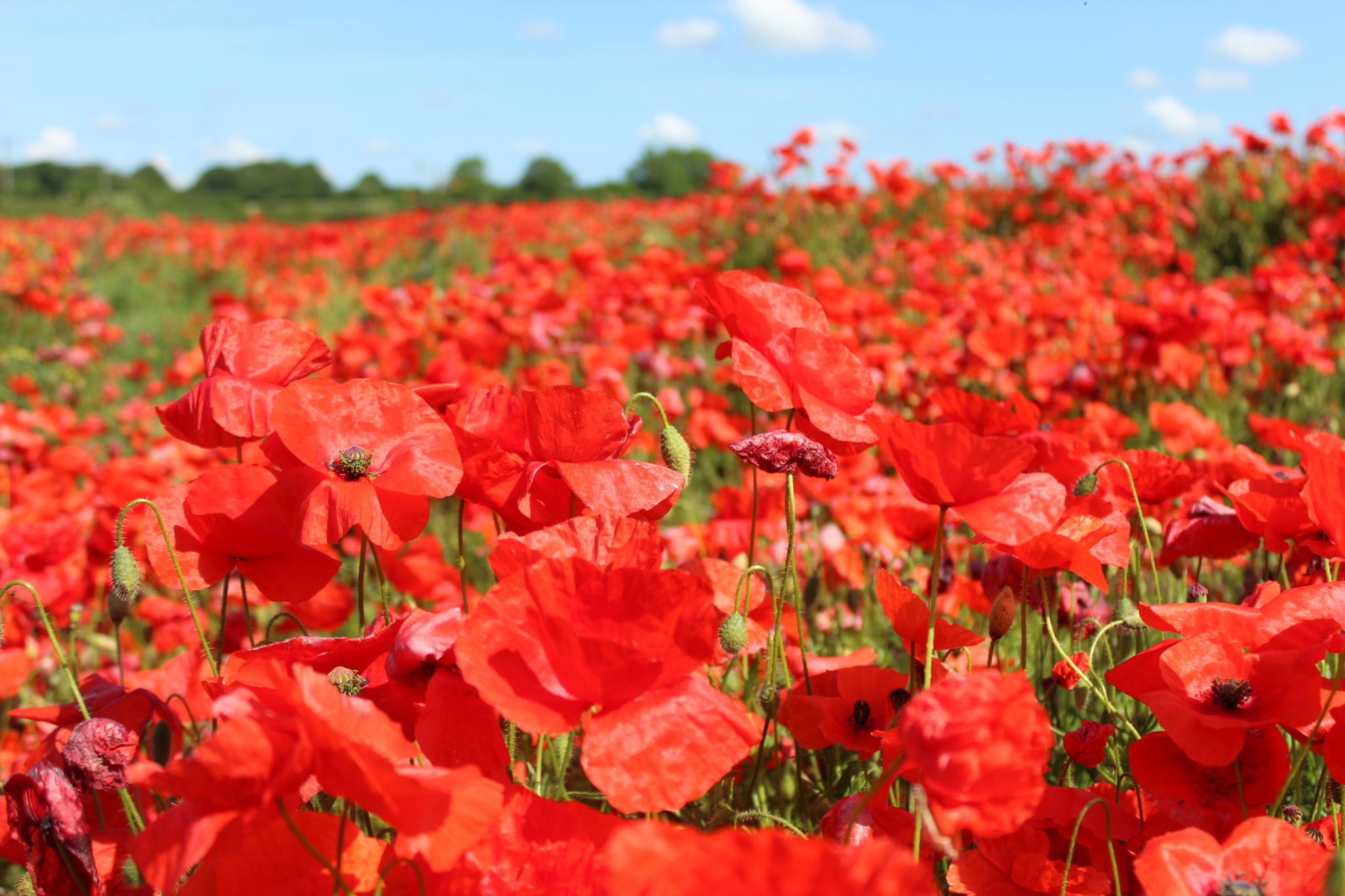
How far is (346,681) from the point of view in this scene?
1052 millimetres

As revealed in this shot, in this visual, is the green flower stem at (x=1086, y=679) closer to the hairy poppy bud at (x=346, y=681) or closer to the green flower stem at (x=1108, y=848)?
the green flower stem at (x=1108, y=848)

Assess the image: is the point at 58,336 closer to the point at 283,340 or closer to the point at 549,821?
the point at 283,340

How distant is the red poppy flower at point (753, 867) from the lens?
1.87 feet

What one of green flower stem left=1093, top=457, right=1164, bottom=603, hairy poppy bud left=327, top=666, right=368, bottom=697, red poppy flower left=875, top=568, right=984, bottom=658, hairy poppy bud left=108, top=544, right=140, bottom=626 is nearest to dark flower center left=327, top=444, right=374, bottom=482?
hairy poppy bud left=327, top=666, right=368, bottom=697

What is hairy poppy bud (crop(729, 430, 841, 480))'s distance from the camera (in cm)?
125

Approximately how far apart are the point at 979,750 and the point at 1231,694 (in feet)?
1.43

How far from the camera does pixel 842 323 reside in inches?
179

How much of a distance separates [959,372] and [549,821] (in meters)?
3.53

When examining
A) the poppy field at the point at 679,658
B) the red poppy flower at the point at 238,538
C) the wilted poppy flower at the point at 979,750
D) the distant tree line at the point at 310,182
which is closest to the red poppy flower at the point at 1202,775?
the poppy field at the point at 679,658

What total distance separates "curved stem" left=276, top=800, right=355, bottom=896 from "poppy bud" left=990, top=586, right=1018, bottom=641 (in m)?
0.79

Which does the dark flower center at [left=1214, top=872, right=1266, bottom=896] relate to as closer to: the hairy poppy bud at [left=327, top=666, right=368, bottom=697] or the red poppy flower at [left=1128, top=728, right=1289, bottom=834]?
the red poppy flower at [left=1128, top=728, right=1289, bottom=834]

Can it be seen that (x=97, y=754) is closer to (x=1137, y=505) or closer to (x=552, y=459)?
(x=552, y=459)

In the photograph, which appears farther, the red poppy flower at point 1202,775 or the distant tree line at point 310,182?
the distant tree line at point 310,182

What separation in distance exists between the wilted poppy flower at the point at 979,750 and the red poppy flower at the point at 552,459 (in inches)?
18.5
